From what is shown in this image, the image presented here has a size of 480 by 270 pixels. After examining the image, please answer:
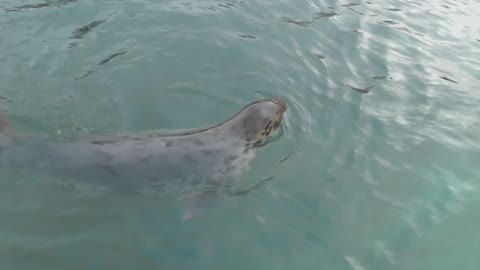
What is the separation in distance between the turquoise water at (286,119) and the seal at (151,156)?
24 cm

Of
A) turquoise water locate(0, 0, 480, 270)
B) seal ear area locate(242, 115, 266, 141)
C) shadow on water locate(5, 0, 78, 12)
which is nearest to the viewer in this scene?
turquoise water locate(0, 0, 480, 270)

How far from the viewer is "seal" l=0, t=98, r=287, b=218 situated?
219 inches

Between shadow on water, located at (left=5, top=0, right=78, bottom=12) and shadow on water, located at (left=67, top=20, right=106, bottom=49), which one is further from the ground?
shadow on water, located at (left=5, top=0, right=78, bottom=12)

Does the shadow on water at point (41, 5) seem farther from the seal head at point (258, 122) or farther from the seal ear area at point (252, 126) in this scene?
the seal ear area at point (252, 126)

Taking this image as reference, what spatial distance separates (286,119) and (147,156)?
7.68 feet

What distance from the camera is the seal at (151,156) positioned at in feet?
18.2

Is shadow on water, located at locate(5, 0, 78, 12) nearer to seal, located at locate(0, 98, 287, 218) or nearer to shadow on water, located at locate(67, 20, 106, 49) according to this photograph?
shadow on water, located at locate(67, 20, 106, 49)

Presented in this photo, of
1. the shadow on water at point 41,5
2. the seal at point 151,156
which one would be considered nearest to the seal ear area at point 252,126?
the seal at point 151,156

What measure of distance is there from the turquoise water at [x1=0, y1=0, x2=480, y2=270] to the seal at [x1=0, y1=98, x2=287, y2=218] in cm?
24

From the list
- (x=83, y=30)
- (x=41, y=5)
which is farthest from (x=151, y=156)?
(x=41, y=5)

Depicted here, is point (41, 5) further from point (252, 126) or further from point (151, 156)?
point (252, 126)

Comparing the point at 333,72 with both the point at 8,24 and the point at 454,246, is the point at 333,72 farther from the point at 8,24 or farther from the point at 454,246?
the point at 8,24

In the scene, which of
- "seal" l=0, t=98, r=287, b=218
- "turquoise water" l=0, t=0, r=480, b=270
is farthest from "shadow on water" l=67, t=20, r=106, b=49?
"seal" l=0, t=98, r=287, b=218

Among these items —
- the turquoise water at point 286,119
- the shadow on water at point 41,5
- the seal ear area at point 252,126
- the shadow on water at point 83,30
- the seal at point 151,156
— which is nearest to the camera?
the turquoise water at point 286,119
